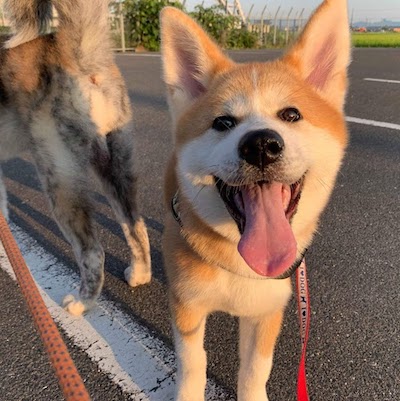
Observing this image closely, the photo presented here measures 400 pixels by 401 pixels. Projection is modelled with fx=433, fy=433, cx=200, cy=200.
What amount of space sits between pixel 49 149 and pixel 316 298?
1586 mm

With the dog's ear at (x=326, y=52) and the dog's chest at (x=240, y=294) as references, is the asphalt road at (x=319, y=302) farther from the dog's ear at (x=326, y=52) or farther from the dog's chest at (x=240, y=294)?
the dog's ear at (x=326, y=52)

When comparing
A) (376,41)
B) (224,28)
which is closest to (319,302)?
(224,28)

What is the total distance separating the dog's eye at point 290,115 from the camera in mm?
1544

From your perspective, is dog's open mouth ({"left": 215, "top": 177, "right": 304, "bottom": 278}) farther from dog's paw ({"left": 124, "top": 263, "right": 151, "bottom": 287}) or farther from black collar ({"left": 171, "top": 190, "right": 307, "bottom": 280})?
dog's paw ({"left": 124, "top": 263, "right": 151, "bottom": 287})

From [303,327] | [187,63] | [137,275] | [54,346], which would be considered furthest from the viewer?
[137,275]

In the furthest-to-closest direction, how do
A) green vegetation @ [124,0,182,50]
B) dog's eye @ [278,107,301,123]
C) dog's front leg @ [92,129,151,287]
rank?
green vegetation @ [124,0,182,50] → dog's front leg @ [92,129,151,287] → dog's eye @ [278,107,301,123]

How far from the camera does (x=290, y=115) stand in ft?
5.08

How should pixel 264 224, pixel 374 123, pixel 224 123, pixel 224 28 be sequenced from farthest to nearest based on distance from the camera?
pixel 224 28, pixel 374 123, pixel 224 123, pixel 264 224

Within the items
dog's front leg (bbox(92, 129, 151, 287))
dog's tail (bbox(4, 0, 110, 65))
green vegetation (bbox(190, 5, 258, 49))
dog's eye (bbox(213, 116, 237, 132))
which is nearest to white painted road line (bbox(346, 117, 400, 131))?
dog's front leg (bbox(92, 129, 151, 287))

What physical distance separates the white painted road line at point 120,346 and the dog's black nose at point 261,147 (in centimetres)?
99

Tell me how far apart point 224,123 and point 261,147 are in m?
0.28

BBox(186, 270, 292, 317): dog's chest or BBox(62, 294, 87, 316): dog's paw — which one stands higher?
BBox(186, 270, 292, 317): dog's chest

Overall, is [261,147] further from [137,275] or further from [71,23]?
[71,23]

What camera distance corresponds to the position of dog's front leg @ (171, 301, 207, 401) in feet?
5.36
